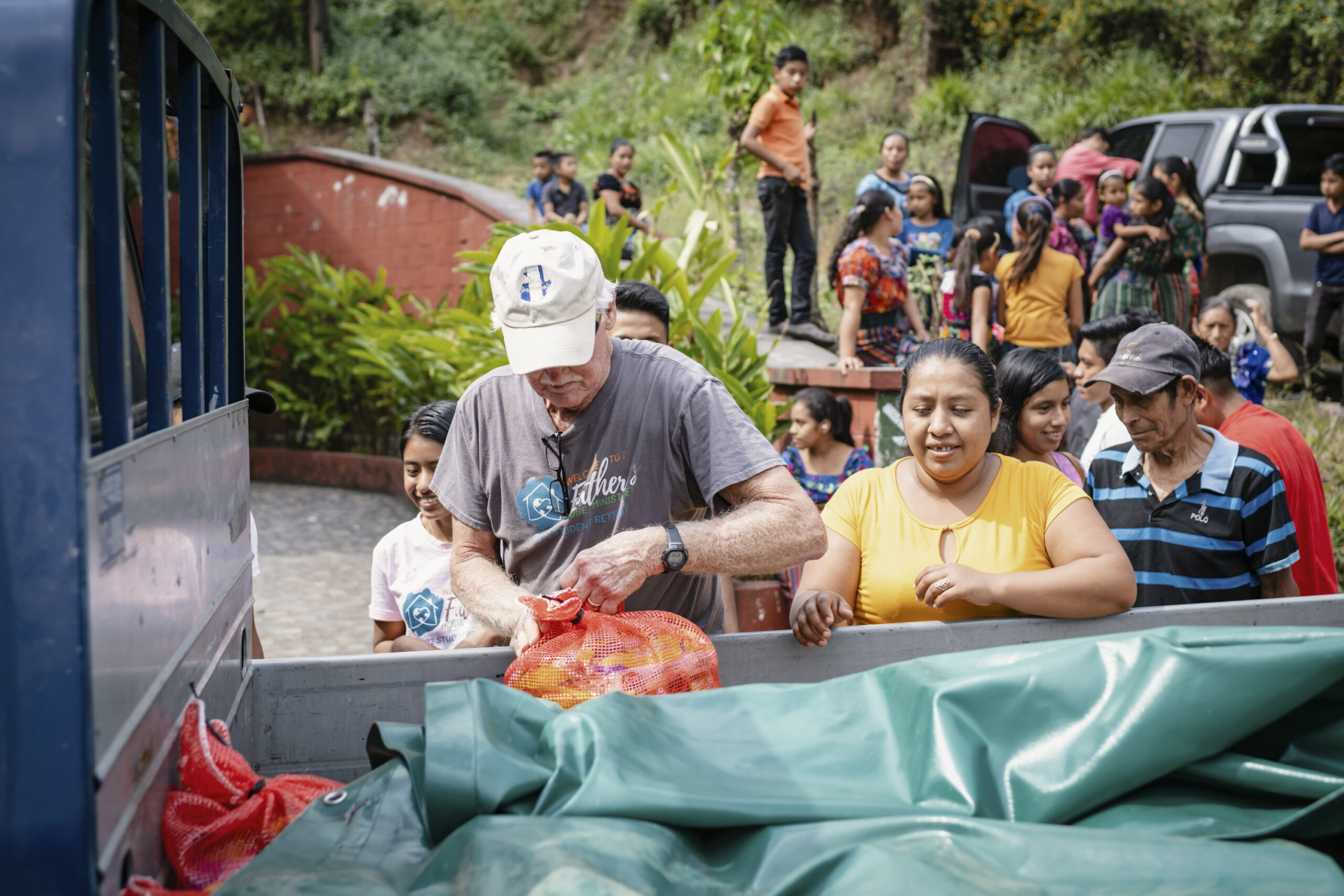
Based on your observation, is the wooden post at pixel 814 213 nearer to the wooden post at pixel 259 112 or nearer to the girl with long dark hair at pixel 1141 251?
the girl with long dark hair at pixel 1141 251

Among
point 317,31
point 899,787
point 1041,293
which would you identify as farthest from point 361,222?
point 317,31

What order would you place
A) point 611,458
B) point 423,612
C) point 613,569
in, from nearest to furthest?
point 613,569 < point 611,458 < point 423,612

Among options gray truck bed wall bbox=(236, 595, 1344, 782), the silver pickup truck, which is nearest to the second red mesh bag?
gray truck bed wall bbox=(236, 595, 1344, 782)

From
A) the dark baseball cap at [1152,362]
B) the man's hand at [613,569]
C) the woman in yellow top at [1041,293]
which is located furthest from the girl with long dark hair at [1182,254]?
the man's hand at [613,569]

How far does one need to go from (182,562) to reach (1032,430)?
10.5 ft

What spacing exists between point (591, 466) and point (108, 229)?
4.51 feet

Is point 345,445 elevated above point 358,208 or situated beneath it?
situated beneath

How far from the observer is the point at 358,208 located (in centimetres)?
1139

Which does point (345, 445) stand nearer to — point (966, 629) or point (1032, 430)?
point (1032, 430)

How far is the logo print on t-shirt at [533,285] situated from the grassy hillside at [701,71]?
1085cm

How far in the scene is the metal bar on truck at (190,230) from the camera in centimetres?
202

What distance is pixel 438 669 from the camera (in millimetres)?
2336

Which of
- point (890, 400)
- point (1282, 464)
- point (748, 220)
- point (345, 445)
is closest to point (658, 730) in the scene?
point (1282, 464)

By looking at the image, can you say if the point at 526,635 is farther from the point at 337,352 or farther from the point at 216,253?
the point at 337,352
